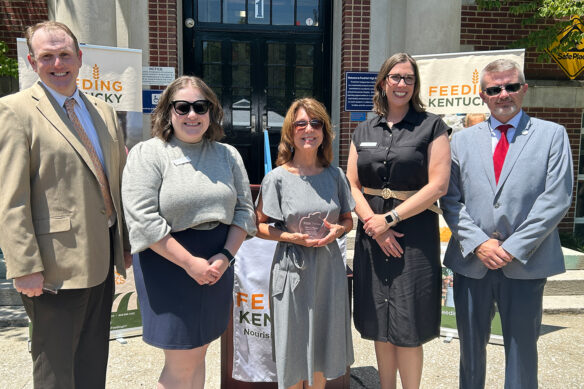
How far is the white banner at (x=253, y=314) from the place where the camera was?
3000mm

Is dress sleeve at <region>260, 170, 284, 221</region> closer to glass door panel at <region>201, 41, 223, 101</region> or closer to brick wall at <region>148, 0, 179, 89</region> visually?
brick wall at <region>148, 0, 179, 89</region>

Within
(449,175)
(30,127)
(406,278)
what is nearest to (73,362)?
(30,127)

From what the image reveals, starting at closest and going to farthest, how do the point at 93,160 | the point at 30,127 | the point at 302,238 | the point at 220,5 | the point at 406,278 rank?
the point at 30,127
the point at 93,160
the point at 302,238
the point at 406,278
the point at 220,5

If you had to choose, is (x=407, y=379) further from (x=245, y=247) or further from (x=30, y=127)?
(x=30, y=127)

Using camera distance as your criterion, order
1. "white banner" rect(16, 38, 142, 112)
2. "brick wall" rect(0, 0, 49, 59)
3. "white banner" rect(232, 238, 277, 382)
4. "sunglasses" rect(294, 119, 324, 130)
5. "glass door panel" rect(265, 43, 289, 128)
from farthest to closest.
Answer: "glass door panel" rect(265, 43, 289, 128) < "brick wall" rect(0, 0, 49, 59) < "white banner" rect(16, 38, 142, 112) < "white banner" rect(232, 238, 277, 382) < "sunglasses" rect(294, 119, 324, 130)

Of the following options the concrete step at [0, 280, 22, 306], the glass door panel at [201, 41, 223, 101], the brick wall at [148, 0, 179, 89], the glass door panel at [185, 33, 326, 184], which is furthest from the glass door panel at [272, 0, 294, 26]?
the concrete step at [0, 280, 22, 306]

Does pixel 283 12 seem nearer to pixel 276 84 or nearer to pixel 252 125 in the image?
pixel 276 84

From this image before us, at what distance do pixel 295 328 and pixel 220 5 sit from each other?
6.47 m

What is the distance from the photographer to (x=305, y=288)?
2.53m

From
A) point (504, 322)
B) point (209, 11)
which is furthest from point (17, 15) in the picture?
point (504, 322)

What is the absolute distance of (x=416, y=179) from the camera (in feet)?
8.62

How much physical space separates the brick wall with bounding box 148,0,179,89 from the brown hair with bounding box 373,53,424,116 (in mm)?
5157

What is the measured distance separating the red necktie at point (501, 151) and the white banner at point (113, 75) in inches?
133

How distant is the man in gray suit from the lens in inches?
94.4
